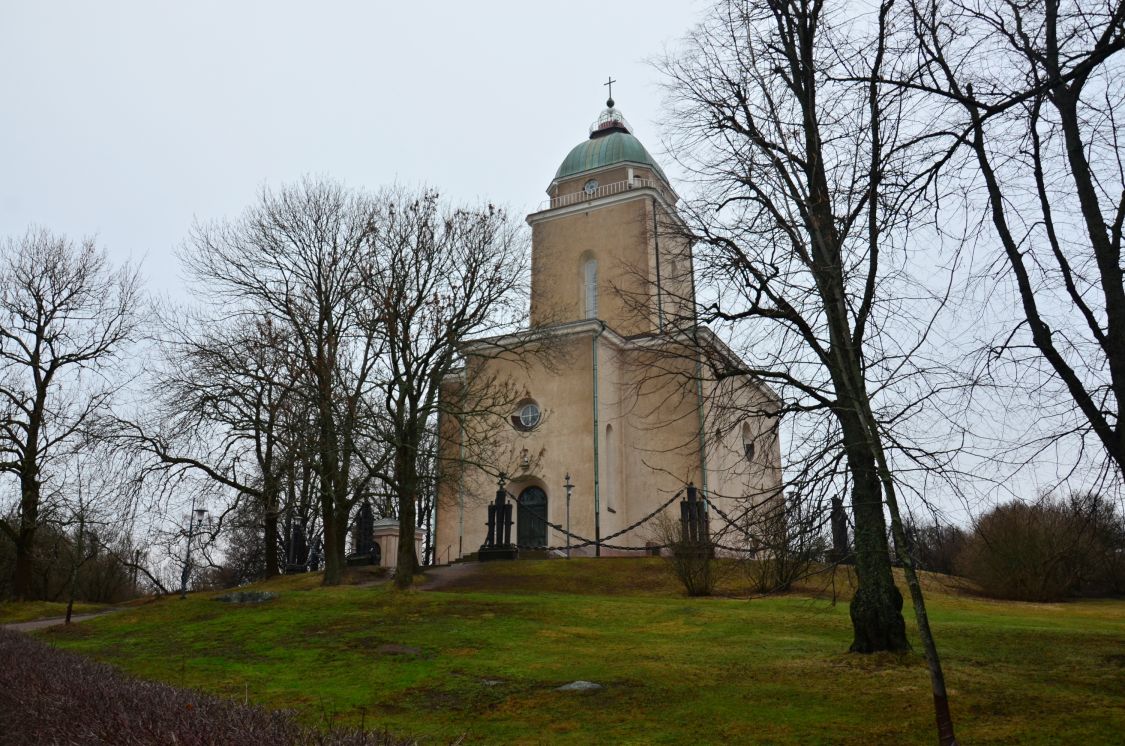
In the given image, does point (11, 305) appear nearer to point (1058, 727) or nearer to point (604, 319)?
point (604, 319)

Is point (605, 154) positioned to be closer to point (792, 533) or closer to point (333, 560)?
point (333, 560)

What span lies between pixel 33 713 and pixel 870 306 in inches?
314

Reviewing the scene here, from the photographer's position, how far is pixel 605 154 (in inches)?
1331

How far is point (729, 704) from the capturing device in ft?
25.4

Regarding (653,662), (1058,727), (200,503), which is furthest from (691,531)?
(200,503)

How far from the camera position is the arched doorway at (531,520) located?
2784 centimetres

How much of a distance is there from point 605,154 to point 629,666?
26801mm

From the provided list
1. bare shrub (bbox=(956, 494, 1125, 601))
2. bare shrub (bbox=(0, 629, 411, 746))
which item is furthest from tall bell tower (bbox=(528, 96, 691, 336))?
bare shrub (bbox=(0, 629, 411, 746))

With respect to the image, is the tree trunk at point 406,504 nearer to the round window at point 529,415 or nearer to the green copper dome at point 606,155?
the round window at point 529,415

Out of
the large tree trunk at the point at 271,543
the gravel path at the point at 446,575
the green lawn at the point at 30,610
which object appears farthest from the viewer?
the large tree trunk at the point at 271,543

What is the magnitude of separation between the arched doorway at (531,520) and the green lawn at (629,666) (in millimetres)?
10105

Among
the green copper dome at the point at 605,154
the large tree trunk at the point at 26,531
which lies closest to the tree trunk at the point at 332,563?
the large tree trunk at the point at 26,531

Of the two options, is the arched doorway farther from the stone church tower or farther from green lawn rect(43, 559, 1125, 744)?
green lawn rect(43, 559, 1125, 744)

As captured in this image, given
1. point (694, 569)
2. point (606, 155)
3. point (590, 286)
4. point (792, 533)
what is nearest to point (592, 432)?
point (590, 286)
